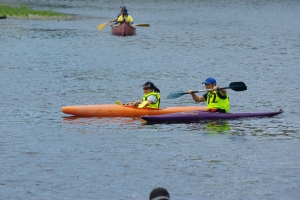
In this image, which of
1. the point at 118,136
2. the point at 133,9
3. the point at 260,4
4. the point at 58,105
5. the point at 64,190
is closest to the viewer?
the point at 64,190

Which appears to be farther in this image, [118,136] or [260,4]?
[260,4]

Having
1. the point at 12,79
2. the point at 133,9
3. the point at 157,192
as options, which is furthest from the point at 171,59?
the point at 133,9

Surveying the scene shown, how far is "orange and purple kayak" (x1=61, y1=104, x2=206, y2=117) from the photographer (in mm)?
23677

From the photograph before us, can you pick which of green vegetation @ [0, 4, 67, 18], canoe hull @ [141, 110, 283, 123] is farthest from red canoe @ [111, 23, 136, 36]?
canoe hull @ [141, 110, 283, 123]

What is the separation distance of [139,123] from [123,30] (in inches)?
1379

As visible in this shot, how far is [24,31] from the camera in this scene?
58.4m

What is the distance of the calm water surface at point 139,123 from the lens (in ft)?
55.8

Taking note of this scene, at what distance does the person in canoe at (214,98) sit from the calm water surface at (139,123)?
53 cm

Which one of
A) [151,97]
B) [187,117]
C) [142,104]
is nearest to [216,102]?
[187,117]

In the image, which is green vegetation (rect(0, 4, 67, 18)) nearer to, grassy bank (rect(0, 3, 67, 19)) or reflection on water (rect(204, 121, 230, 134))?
grassy bank (rect(0, 3, 67, 19))

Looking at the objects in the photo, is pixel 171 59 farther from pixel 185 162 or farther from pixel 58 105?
pixel 185 162

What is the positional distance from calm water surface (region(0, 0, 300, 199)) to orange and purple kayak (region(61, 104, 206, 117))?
0.26 meters

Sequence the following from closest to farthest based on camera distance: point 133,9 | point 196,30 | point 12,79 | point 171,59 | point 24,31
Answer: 1. point 12,79
2. point 171,59
3. point 24,31
4. point 196,30
5. point 133,9

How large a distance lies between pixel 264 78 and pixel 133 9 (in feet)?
178
